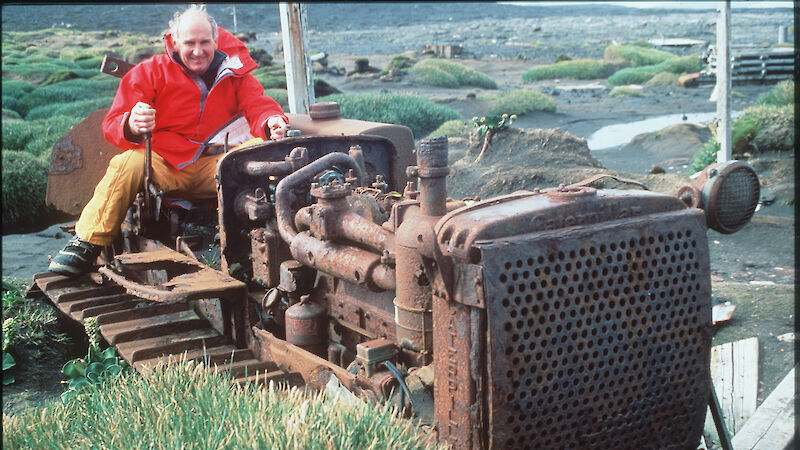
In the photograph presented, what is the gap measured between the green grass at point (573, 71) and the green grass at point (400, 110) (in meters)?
11.7

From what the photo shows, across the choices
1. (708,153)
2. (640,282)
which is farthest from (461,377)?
(708,153)

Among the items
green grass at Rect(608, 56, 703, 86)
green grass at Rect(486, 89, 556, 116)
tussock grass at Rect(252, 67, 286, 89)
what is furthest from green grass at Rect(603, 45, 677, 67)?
tussock grass at Rect(252, 67, 286, 89)

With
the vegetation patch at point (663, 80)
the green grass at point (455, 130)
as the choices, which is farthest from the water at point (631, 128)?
the vegetation patch at point (663, 80)

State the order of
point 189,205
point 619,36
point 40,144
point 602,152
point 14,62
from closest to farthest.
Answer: point 189,205
point 40,144
point 602,152
point 14,62
point 619,36

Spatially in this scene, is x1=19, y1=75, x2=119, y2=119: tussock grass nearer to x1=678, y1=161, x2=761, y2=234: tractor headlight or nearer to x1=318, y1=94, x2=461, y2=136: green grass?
x1=318, y1=94, x2=461, y2=136: green grass

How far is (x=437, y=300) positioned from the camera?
2.81 meters

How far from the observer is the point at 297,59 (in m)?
8.70

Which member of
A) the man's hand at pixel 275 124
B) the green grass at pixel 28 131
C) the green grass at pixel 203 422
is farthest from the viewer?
the green grass at pixel 28 131

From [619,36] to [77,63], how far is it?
1330 inches

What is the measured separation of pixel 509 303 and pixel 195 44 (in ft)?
10.0

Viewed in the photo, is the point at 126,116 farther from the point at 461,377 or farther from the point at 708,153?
the point at 708,153

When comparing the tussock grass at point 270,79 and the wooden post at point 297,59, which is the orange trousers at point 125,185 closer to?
the wooden post at point 297,59

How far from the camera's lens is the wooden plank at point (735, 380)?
400 cm

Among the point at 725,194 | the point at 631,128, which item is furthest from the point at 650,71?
the point at 725,194
